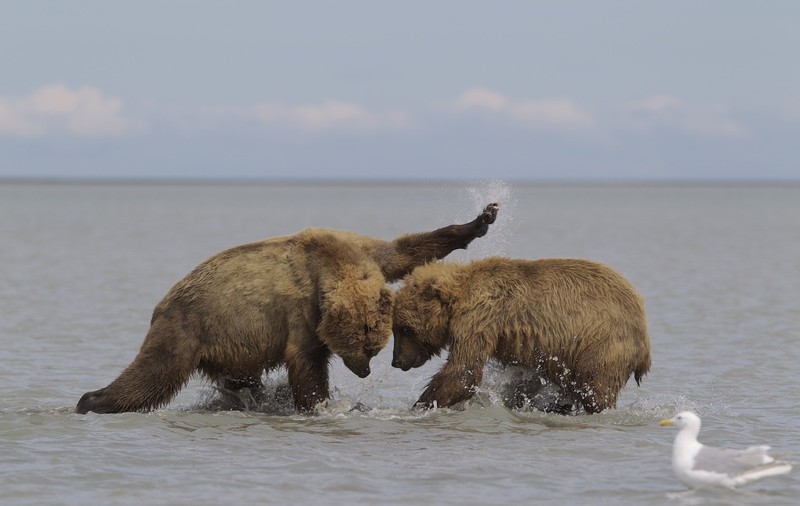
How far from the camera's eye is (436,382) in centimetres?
1016

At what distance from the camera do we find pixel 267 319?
9.90 metres

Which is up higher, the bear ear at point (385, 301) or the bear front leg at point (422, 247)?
the bear front leg at point (422, 247)

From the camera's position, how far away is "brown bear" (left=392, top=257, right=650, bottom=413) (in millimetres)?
9797

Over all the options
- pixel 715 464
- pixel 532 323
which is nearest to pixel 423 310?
pixel 532 323

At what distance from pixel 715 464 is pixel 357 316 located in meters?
3.17

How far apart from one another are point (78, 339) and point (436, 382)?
24.0 ft

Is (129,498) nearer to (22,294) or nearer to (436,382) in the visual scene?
(436,382)

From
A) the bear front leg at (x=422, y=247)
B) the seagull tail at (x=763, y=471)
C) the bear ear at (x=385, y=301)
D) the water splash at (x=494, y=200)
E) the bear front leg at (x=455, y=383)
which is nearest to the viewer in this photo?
the seagull tail at (x=763, y=471)

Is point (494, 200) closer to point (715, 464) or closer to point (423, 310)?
point (423, 310)

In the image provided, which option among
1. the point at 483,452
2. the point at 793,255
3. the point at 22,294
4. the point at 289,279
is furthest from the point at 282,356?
the point at 793,255

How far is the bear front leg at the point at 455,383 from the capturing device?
10.0m

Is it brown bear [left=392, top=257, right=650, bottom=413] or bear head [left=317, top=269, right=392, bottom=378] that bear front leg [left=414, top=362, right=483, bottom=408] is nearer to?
brown bear [left=392, top=257, right=650, bottom=413]

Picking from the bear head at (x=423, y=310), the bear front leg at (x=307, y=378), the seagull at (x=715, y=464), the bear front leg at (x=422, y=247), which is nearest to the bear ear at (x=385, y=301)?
the bear head at (x=423, y=310)

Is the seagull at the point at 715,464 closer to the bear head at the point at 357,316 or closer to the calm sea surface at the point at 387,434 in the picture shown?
the calm sea surface at the point at 387,434
